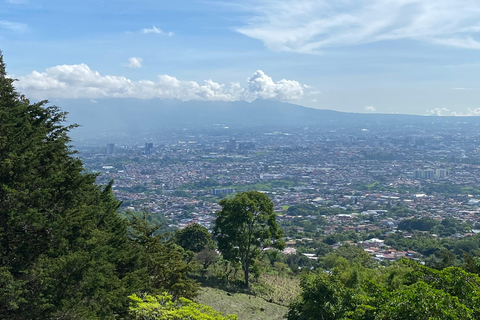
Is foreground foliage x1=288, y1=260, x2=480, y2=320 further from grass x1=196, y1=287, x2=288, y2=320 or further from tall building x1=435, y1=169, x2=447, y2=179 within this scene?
tall building x1=435, y1=169, x2=447, y2=179

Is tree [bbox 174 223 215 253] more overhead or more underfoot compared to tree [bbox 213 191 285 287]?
more underfoot

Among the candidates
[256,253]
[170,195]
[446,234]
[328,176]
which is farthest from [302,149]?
[256,253]

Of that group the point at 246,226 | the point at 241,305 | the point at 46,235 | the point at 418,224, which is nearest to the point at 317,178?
the point at 418,224

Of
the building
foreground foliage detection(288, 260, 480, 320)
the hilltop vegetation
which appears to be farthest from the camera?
the building

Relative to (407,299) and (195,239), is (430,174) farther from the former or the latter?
(407,299)

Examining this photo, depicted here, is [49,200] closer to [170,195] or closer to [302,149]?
[170,195]

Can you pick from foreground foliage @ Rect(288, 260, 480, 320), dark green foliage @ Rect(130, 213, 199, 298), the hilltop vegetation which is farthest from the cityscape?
foreground foliage @ Rect(288, 260, 480, 320)
